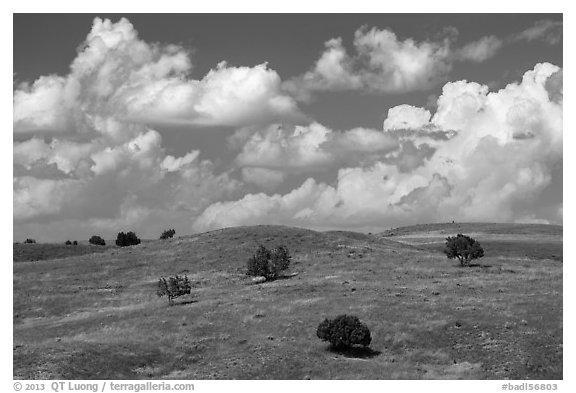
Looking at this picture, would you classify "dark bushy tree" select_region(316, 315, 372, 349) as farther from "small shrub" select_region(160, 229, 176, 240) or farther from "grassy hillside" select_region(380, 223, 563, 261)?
"small shrub" select_region(160, 229, 176, 240)

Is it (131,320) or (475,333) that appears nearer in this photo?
(475,333)

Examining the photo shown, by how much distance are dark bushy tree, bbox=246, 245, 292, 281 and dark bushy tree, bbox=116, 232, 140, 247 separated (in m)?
61.0

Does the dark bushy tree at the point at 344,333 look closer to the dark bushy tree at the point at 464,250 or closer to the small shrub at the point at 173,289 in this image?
the small shrub at the point at 173,289

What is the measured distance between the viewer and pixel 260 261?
82750 mm

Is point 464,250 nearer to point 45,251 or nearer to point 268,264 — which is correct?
point 268,264

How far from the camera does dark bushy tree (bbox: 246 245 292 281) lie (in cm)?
8219

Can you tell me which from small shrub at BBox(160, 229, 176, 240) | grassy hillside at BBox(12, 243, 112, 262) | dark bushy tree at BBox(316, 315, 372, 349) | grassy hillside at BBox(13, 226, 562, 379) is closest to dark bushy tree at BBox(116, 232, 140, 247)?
small shrub at BBox(160, 229, 176, 240)

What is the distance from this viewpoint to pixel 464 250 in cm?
8519

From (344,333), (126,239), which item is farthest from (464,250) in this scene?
(126,239)

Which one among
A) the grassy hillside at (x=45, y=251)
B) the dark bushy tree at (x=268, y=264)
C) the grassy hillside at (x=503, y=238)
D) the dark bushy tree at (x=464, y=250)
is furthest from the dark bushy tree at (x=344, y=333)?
the grassy hillside at (x=45, y=251)
